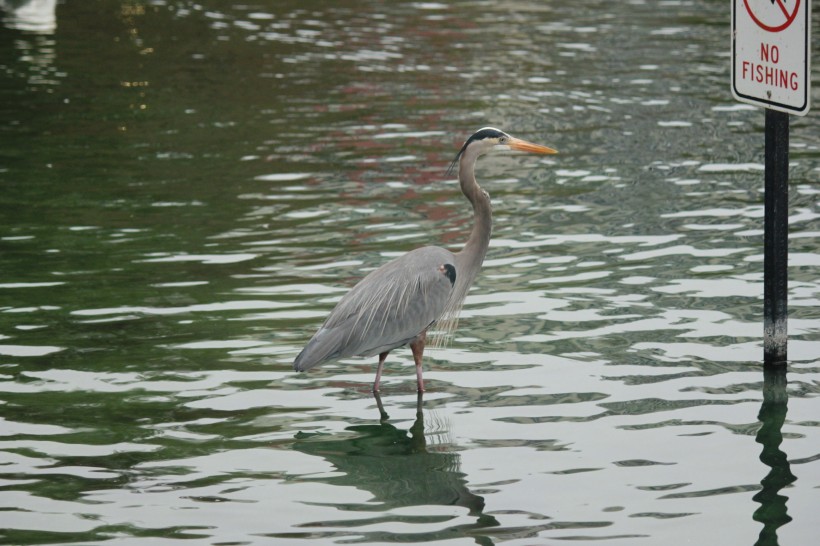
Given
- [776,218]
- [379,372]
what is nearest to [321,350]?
[379,372]

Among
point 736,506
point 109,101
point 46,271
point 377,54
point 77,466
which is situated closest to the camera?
point 736,506

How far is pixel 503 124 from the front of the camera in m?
17.6

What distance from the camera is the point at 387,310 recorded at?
8.55 meters

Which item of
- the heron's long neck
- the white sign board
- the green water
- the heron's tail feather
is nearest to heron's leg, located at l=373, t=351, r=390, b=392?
the green water

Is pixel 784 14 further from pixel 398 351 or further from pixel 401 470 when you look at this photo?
pixel 398 351

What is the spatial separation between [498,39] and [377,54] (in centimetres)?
292

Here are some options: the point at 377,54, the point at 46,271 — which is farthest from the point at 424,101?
the point at 46,271

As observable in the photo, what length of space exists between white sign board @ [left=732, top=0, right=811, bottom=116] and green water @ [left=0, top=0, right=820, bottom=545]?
74.4 inches

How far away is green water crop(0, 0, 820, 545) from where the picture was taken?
6.91 m

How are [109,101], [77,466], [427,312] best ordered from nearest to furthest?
1. [77,466]
2. [427,312]
3. [109,101]

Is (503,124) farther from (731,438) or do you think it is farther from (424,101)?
(731,438)

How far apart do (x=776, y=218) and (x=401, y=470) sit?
113 inches

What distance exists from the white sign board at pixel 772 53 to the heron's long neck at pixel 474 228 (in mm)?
1876

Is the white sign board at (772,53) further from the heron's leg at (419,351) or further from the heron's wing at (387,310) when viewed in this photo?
the heron's leg at (419,351)
